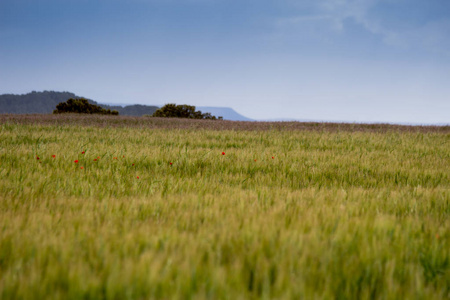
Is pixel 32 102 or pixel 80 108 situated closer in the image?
pixel 80 108

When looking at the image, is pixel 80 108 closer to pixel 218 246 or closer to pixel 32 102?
pixel 218 246

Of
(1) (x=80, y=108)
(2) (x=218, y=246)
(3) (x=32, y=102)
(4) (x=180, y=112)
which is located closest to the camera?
(2) (x=218, y=246)

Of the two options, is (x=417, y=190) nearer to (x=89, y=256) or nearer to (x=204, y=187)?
(x=204, y=187)

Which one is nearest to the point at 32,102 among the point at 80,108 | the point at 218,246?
the point at 80,108

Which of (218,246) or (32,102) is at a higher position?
(32,102)

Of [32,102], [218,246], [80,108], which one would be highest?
[32,102]

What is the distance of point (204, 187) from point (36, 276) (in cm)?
214

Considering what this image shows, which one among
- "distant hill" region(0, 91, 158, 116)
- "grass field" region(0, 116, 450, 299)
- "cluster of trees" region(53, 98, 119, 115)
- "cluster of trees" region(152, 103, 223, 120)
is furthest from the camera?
A: "distant hill" region(0, 91, 158, 116)

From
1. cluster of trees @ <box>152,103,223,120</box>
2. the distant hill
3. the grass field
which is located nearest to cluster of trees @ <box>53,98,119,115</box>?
cluster of trees @ <box>152,103,223,120</box>

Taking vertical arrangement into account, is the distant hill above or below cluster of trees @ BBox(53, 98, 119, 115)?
above

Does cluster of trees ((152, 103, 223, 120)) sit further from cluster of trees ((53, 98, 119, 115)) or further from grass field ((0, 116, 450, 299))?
grass field ((0, 116, 450, 299))

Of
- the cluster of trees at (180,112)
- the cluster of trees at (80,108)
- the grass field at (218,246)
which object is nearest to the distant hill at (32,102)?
the cluster of trees at (80,108)

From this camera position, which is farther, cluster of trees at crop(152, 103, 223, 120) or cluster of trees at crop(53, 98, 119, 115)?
cluster of trees at crop(152, 103, 223, 120)

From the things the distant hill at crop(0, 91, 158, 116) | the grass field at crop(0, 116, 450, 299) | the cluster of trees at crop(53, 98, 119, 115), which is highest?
the distant hill at crop(0, 91, 158, 116)
